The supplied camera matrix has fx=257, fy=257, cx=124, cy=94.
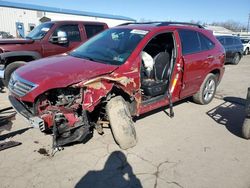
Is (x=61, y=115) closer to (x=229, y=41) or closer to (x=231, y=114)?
(x=231, y=114)

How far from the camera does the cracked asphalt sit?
3.29 metres

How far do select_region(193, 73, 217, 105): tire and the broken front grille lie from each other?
4.01m

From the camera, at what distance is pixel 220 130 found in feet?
16.2

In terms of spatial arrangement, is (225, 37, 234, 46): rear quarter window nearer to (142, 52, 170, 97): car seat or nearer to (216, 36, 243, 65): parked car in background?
(216, 36, 243, 65): parked car in background

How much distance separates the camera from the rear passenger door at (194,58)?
17.4ft

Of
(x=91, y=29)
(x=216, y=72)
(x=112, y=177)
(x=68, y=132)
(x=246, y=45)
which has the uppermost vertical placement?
(x=91, y=29)

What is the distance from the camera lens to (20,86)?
3830 mm

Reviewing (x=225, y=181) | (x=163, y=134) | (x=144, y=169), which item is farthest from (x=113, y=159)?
(x=225, y=181)

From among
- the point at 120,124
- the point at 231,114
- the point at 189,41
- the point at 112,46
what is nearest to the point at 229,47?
the point at 231,114

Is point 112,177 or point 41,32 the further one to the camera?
point 41,32

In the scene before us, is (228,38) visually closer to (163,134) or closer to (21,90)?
(163,134)

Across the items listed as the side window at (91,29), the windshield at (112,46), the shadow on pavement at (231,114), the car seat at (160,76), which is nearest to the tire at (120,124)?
the windshield at (112,46)

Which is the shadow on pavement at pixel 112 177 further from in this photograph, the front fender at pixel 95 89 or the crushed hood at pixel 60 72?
the crushed hood at pixel 60 72

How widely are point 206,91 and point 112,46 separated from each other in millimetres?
2908
